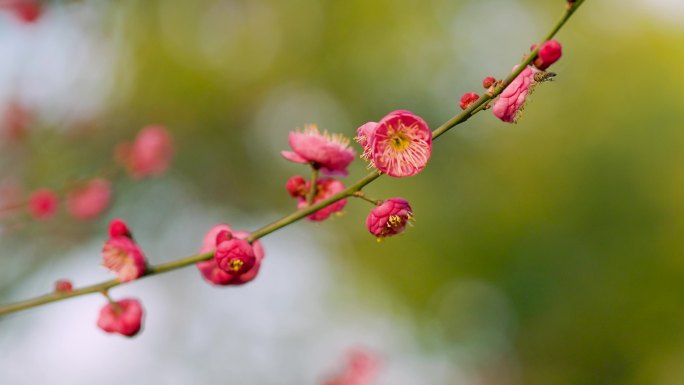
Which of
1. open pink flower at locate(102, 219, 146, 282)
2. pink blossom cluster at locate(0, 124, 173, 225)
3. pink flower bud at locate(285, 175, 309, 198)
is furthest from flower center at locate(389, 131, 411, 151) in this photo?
pink blossom cluster at locate(0, 124, 173, 225)

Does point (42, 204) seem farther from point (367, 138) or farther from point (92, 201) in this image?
point (367, 138)

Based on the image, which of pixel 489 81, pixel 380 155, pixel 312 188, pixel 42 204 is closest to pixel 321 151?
pixel 312 188

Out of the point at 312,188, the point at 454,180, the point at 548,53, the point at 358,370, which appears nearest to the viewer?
the point at 548,53

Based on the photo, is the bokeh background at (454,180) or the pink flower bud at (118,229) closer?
the pink flower bud at (118,229)

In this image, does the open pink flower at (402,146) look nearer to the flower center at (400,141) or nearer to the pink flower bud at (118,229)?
the flower center at (400,141)

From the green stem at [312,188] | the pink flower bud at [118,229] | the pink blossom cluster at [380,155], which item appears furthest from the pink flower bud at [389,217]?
the pink flower bud at [118,229]

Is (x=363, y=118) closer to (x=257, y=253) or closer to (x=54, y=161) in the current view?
(x=54, y=161)

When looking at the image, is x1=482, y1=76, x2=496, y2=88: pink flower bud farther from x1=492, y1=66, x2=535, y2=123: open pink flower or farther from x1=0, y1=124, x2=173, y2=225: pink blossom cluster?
x1=0, y1=124, x2=173, y2=225: pink blossom cluster
